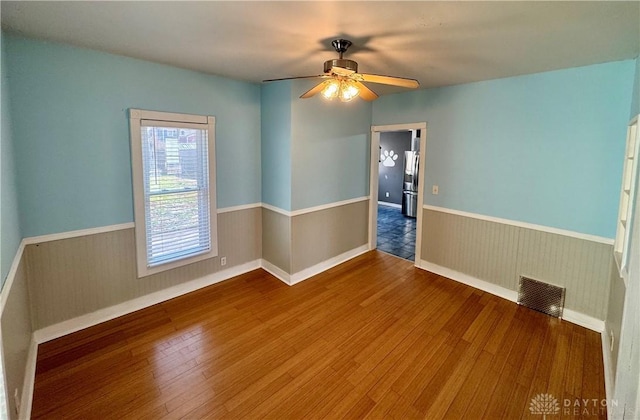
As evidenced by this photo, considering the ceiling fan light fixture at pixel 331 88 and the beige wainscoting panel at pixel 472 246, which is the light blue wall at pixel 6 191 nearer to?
the ceiling fan light fixture at pixel 331 88

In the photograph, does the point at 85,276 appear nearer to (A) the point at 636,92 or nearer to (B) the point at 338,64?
(B) the point at 338,64

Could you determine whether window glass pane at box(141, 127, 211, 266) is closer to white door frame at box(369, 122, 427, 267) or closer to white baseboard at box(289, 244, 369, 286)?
white baseboard at box(289, 244, 369, 286)

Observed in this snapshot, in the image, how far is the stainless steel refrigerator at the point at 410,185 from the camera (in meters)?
7.45

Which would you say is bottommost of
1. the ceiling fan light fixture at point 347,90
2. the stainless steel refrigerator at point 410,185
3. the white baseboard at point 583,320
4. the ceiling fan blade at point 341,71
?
the white baseboard at point 583,320

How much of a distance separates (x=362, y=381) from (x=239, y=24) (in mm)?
2632

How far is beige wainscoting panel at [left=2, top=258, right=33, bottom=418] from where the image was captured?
60.3 inches

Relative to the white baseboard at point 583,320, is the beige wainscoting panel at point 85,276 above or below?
above

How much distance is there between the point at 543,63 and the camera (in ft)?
8.75

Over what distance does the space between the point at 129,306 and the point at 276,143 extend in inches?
92.4


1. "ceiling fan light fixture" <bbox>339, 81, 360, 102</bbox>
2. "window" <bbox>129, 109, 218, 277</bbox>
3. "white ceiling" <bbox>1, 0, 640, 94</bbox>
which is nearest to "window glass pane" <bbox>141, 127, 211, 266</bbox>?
"window" <bbox>129, 109, 218, 277</bbox>

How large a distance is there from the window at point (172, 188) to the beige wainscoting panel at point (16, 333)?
2.90 ft

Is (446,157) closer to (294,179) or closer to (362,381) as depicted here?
(294,179)

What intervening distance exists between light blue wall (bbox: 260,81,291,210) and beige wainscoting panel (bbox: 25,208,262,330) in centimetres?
130

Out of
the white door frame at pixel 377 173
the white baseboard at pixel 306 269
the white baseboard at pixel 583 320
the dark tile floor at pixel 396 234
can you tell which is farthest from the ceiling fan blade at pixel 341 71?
the dark tile floor at pixel 396 234
